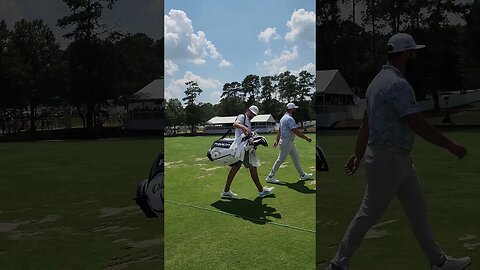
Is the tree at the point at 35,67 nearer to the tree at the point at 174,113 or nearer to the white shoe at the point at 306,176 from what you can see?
the tree at the point at 174,113

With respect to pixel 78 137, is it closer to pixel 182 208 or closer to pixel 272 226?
pixel 182 208

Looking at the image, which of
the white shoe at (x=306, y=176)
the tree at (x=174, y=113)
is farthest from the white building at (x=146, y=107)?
the white shoe at (x=306, y=176)

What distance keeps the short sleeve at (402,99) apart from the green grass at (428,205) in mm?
387

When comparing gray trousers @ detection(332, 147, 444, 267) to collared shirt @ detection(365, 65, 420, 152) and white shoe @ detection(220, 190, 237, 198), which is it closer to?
collared shirt @ detection(365, 65, 420, 152)

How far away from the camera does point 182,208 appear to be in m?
5.12

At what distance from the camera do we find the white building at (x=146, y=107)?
3.69 meters

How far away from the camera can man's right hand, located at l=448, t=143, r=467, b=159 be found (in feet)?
9.98

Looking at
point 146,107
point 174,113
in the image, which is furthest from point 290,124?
point 146,107

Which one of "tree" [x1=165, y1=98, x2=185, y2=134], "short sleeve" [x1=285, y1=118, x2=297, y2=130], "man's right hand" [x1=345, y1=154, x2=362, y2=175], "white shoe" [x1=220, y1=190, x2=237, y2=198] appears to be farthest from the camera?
"tree" [x1=165, y1=98, x2=185, y2=134]

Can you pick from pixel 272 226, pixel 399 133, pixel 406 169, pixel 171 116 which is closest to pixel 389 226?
pixel 406 169

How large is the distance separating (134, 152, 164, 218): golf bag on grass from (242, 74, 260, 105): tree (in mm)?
1839

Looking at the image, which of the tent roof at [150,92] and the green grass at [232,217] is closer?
the tent roof at [150,92]

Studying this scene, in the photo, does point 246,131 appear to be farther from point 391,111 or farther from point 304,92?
point 391,111

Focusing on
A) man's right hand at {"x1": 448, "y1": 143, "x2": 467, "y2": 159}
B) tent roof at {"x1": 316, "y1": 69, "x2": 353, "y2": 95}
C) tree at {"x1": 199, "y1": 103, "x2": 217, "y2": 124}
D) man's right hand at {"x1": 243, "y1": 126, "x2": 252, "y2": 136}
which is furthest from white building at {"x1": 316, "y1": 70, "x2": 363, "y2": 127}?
tree at {"x1": 199, "y1": 103, "x2": 217, "y2": 124}
